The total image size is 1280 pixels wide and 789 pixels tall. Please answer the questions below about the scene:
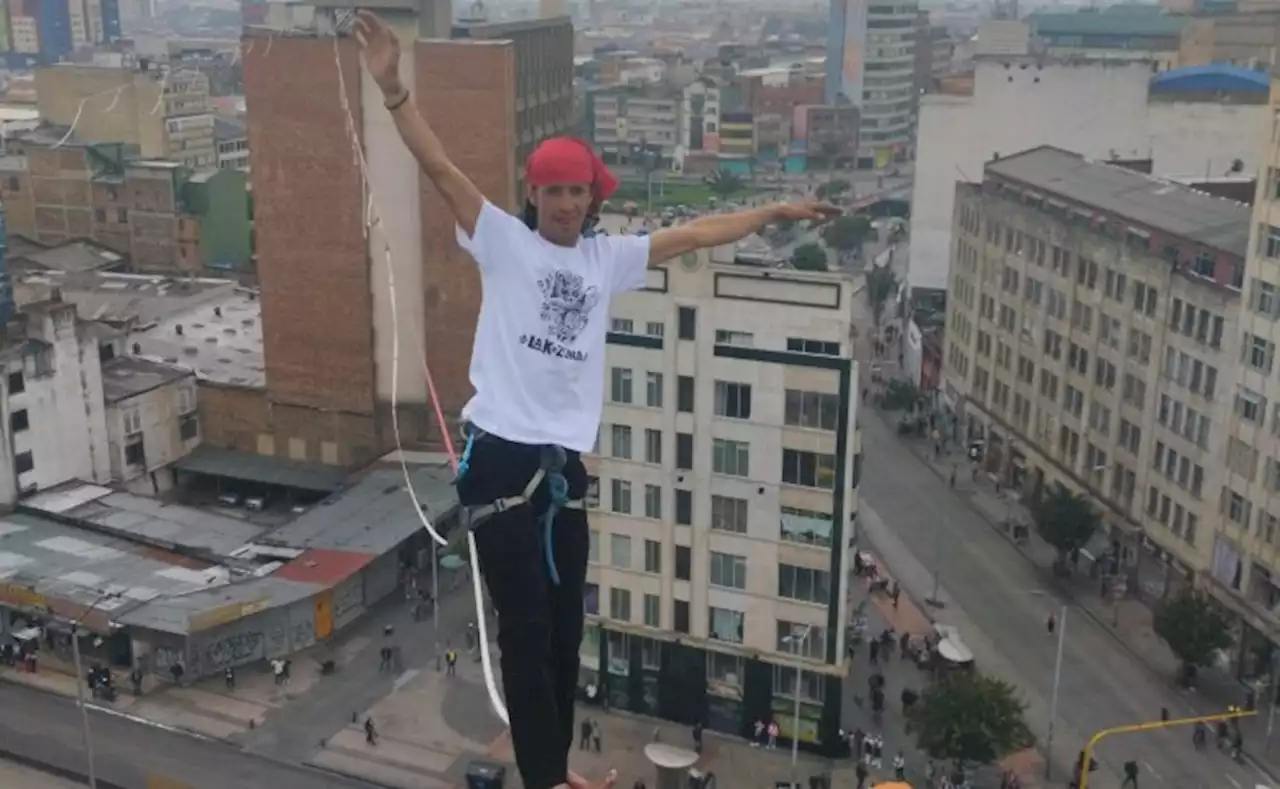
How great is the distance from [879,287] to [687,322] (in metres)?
51.5

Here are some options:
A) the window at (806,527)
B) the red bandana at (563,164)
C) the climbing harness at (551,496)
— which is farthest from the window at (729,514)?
the red bandana at (563,164)

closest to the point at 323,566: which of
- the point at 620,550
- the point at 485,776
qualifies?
the point at 620,550

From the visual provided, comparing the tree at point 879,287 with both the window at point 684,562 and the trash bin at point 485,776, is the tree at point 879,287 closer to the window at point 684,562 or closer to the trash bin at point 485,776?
the window at point 684,562

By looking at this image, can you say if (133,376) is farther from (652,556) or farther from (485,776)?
(485,776)

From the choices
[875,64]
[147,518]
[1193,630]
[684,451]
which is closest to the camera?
[684,451]

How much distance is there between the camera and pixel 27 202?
74.9 meters

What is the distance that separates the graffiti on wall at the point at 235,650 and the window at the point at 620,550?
10756mm

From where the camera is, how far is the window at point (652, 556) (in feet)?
105

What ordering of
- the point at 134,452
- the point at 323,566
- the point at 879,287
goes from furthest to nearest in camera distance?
the point at 879,287
the point at 134,452
the point at 323,566

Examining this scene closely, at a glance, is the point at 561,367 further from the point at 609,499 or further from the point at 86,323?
the point at 86,323

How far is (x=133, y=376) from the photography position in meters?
48.0

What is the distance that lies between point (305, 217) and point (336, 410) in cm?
730

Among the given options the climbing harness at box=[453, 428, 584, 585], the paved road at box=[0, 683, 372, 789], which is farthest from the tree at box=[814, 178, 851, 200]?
the climbing harness at box=[453, 428, 584, 585]

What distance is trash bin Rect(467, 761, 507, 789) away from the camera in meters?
29.2
